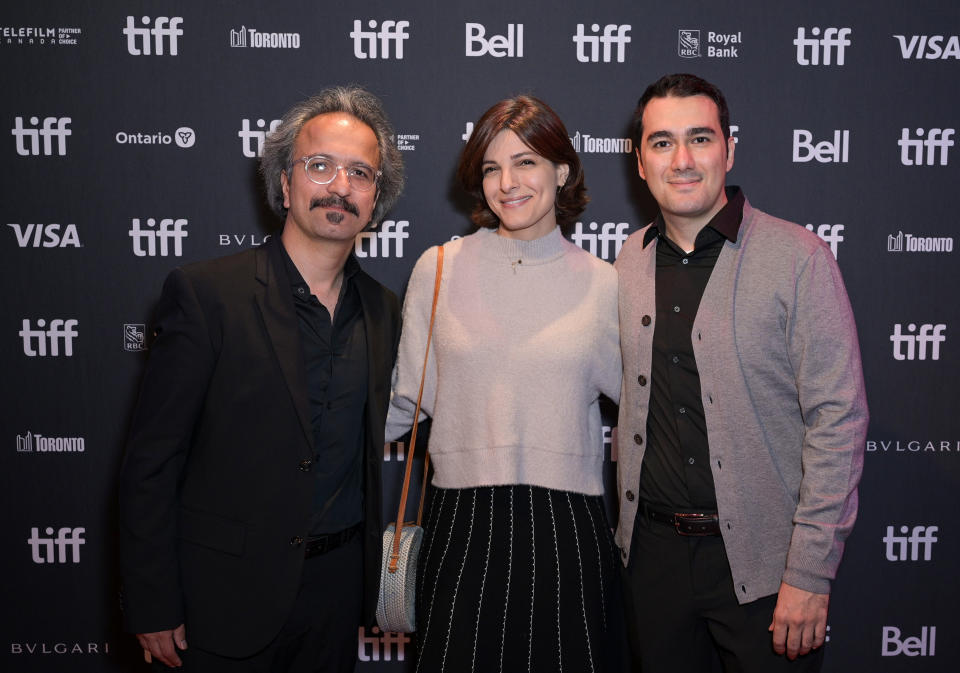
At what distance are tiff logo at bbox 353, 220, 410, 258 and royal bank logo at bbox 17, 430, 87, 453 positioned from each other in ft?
4.64

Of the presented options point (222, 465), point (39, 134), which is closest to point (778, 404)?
point (222, 465)

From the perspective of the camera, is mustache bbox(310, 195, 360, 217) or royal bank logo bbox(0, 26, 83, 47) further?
royal bank logo bbox(0, 26, 83, 47)

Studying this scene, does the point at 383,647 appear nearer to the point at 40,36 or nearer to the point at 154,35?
the point at 154,35

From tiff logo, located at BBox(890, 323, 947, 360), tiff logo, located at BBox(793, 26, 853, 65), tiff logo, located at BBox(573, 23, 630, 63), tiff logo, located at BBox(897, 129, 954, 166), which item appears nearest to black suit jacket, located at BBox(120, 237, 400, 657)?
tiff logo, located at BBox(573, 23, 630, 63)

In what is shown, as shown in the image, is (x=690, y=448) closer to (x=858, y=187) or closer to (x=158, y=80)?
(x=858, y=187)

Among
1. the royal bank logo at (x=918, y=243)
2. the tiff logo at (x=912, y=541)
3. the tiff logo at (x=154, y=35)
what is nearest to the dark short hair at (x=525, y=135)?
the tiff logo at (x=154, y=35)

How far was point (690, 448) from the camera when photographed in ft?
6.59

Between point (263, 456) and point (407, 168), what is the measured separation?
146 centimetres

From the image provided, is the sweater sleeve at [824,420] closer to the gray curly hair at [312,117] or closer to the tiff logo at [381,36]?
the gray curly hair at [312,117]

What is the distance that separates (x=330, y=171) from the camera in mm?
2068

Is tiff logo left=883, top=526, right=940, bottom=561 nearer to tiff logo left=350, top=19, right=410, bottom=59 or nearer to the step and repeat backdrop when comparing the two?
the step and repeat backdrop

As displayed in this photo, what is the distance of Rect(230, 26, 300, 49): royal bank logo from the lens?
283 centimetres

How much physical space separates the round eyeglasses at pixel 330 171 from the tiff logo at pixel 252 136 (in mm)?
906

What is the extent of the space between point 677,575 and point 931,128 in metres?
2.24
